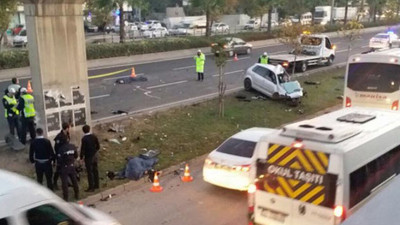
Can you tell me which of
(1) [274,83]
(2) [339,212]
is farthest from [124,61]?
(2) [339,212]

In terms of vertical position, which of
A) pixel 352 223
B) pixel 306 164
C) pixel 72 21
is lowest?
pixel 306 164

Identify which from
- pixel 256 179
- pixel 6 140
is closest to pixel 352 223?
pixel 256 179

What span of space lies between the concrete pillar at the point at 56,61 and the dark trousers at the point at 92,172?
212 cm

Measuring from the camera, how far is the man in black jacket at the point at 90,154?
10617 mm

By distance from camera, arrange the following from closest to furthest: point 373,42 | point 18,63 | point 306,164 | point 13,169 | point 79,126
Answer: point 306,164, point 13,169, point 79,126, point 18,63, point 373,42

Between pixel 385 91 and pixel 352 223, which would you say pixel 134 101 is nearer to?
pixel 385 91

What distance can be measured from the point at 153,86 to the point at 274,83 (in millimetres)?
6375

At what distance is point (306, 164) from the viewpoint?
278 inches

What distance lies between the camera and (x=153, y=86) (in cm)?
2417

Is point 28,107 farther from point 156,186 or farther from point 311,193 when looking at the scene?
point 311,193

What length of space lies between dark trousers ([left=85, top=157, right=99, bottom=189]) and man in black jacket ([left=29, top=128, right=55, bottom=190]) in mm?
848

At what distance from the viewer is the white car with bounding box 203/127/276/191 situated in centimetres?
1054

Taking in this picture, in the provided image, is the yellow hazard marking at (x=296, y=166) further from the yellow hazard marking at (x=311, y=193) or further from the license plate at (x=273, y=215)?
the license plate at (x=273, y=215)

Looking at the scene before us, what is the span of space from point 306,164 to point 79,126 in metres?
7.68
